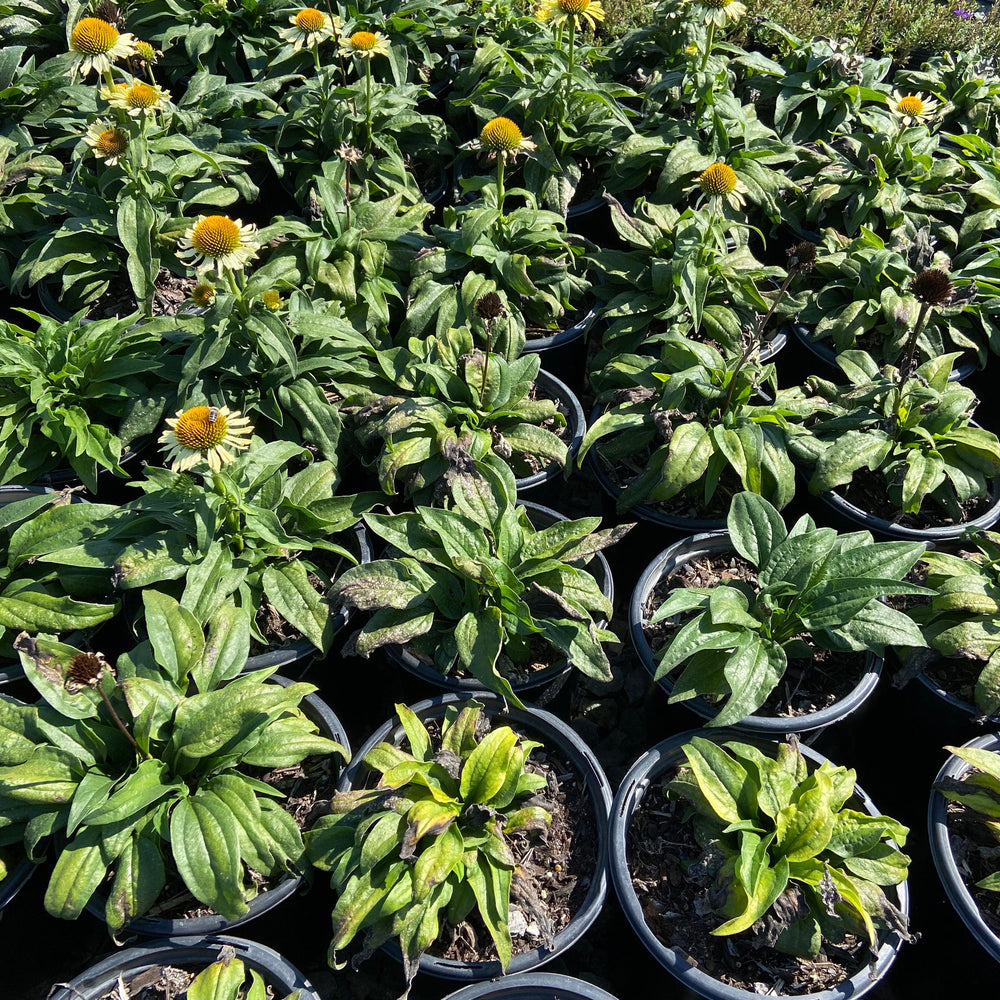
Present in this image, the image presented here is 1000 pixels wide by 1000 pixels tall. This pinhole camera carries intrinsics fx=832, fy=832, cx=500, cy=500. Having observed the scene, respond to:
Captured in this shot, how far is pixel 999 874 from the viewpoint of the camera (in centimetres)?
219

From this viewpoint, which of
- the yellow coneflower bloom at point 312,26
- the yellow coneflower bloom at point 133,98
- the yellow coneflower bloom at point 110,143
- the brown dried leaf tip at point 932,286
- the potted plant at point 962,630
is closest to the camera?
the potted plant at point 962,630

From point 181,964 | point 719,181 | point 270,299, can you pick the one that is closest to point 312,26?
point 270,299

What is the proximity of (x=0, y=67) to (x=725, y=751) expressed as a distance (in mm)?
4750

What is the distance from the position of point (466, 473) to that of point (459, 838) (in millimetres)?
1159

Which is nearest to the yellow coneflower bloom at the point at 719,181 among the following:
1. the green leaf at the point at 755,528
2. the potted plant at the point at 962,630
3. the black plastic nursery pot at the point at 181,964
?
the green leaf at the point at 755,528

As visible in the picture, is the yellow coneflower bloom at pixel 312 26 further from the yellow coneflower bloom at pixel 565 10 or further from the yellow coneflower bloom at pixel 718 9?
the yellow coneflower bloom at pixel 718 9

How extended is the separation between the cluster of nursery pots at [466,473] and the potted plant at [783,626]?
1 cm

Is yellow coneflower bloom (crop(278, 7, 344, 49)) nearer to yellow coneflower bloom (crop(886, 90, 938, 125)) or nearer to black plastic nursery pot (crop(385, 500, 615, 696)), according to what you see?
yellow coneflower bloom (crop(886, 90, 938, 125))

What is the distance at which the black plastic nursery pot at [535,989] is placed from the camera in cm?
204

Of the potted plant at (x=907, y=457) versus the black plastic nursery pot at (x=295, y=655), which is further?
the potted plant at (x=907, y=457)

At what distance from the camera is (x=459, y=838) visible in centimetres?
215

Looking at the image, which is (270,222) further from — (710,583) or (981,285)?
(981,285)

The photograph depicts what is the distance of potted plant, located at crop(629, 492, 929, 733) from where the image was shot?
243cm

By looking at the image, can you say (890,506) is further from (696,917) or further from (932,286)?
(696,917)
